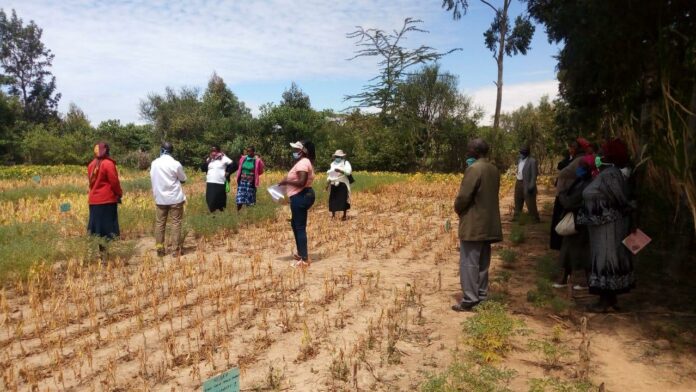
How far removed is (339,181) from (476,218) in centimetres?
566

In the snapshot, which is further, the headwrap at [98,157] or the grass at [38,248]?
the headwrap at [98,157]

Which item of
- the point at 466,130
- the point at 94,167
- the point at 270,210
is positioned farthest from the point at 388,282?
the point at 466,130

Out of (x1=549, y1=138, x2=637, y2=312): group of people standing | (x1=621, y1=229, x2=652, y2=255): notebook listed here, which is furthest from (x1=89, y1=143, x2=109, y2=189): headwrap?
(x1=621, y1=229, x2=652, y2=255): notebook

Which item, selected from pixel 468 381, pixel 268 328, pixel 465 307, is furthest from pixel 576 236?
pixel 268 328

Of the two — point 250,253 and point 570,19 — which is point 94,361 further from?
point 570,19

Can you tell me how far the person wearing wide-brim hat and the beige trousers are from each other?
11.8 feet

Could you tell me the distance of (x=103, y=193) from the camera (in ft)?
21.7

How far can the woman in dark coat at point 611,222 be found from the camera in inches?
178

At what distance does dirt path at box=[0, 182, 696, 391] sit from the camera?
11.3ft

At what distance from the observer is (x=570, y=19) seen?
5402 mm

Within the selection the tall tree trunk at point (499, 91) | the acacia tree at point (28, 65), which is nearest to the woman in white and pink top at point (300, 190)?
the tall tree trunk at point (499, 91)

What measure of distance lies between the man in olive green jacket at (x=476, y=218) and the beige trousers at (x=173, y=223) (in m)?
4.34

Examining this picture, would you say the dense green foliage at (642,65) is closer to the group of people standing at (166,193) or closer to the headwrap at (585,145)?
the headwrap at (585,145)

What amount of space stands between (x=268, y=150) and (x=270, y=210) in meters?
17.9
